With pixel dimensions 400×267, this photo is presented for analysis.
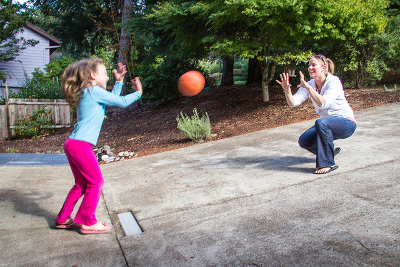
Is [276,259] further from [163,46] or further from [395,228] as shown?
[163,46]

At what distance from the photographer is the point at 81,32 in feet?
73.9

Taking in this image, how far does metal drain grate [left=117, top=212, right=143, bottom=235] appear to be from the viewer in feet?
10.2

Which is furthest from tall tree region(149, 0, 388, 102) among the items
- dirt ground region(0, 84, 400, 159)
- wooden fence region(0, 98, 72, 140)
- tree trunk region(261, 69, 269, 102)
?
wooden fence region(0, 98, 72, 140)

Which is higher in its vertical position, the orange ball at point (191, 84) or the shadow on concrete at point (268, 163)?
the orange ball at point (191, 84)

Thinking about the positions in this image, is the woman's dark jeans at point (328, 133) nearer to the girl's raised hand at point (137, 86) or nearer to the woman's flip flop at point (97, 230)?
the girl's raised hand at point (137, 86)

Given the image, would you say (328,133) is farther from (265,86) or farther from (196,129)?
(265,86)

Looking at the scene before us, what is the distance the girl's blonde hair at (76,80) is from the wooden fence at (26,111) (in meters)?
11.0

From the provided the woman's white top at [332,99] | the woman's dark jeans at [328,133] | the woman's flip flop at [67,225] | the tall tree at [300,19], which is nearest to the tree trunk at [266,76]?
the tall tree at [300,19]

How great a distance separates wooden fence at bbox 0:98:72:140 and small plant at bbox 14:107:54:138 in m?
0.21

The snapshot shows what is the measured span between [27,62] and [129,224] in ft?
78.6

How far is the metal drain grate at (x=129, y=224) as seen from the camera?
10.2 feet

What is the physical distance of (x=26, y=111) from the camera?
12680 millimetres

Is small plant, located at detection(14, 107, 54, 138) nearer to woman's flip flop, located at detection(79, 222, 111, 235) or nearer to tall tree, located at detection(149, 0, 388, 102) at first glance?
tall tree, located at detection(149, 0, 388, 102)

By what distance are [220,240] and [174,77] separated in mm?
12271
